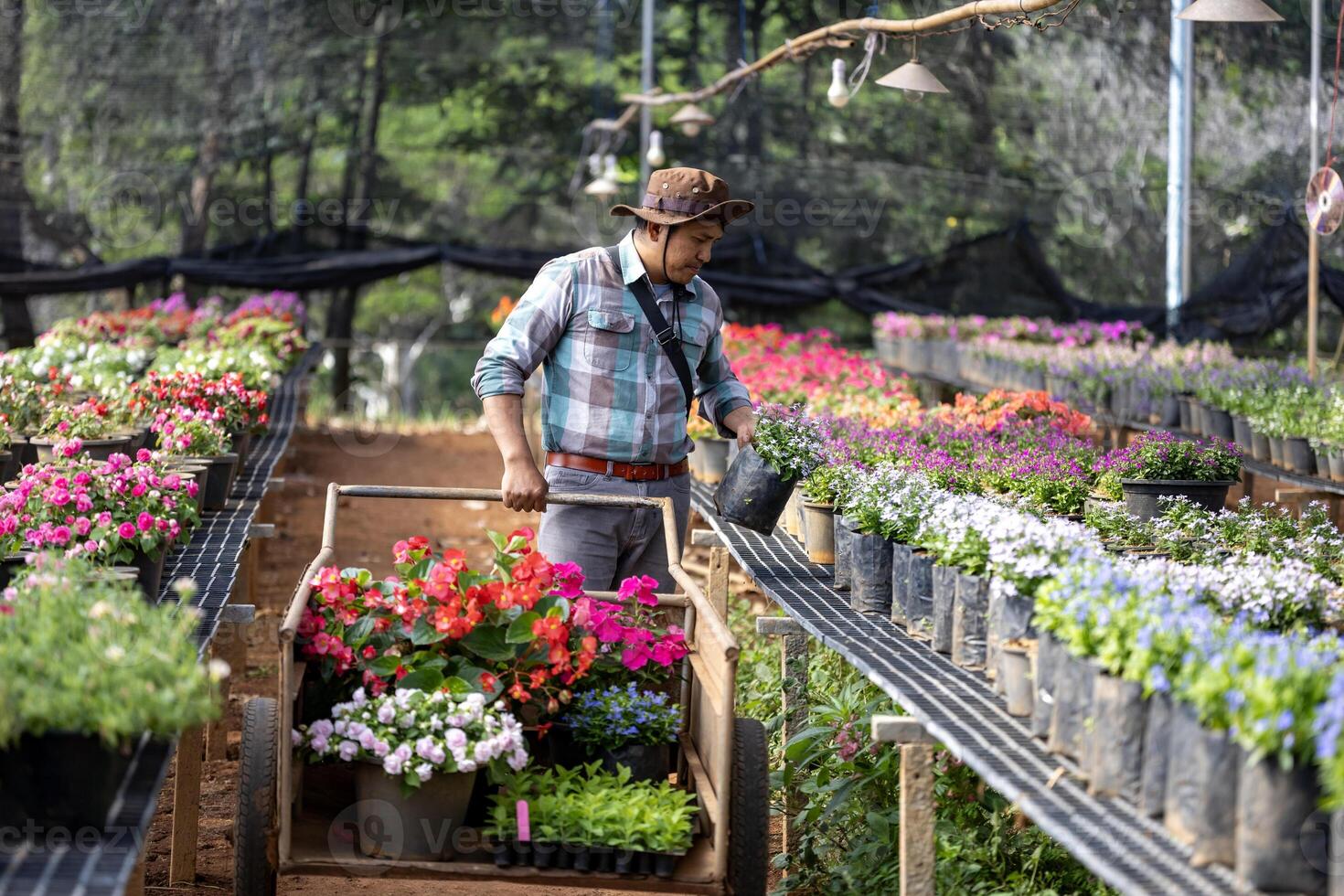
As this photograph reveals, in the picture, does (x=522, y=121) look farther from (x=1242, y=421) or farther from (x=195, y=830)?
(x=195, y=830)

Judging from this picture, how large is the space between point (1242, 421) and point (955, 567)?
4.32m

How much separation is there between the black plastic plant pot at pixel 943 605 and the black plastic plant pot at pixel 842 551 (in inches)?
24.4

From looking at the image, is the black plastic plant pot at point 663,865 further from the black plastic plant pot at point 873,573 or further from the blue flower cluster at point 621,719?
the black plastic plant pot at point 873,573

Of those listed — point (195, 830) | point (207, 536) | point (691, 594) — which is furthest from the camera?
point (207, 536)

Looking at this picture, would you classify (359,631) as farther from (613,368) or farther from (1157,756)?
(1157,756)

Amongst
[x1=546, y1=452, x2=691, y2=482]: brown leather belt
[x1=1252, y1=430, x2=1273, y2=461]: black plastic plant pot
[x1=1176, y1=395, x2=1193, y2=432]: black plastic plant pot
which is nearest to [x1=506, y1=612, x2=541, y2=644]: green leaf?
[x1=546, y1=452, x2=691, y2=482]: brown leather belt

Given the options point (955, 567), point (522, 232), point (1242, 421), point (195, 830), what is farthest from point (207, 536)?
point (522, 232)

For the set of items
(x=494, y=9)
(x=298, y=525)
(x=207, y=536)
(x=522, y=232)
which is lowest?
(x=298, y=525)

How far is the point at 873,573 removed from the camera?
396cm

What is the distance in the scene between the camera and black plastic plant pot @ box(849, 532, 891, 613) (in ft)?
13.0

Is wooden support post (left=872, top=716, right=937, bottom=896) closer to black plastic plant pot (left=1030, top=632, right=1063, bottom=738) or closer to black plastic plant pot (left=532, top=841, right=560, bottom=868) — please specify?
black plastic plant pot (left=1030, top=632, right=1063, bottom=738)

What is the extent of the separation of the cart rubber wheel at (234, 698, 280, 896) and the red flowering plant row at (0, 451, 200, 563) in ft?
2.58

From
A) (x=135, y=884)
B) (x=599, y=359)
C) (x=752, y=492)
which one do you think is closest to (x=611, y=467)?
(x=599, y=359)

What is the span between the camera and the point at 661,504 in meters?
3.60
